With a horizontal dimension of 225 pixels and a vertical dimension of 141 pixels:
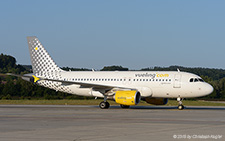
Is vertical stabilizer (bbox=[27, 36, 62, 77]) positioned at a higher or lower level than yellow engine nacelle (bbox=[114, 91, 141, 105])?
higher

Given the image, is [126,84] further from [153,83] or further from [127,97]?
[127,97]

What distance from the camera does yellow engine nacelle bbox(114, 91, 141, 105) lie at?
36.9 meters

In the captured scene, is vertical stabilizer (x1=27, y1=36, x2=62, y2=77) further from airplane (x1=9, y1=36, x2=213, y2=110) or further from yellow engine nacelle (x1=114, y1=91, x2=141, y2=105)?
yellow engine nacelle (x1=114, y1=91, x2=141, y2=105)

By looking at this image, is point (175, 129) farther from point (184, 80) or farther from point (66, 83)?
point (66, 83)

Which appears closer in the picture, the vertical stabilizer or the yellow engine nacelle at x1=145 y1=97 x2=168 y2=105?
the yellow engine nacelle at x1=145 y1=97 x2=168 y2=105

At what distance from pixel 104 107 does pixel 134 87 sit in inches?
142

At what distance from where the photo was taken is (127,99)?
37.1 metres

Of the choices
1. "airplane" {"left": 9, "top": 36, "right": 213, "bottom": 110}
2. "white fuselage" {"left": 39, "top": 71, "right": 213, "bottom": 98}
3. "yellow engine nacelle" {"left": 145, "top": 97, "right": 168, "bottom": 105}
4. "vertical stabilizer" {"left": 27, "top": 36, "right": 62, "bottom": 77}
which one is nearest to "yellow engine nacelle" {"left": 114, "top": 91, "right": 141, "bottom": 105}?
"airplane" {"left": 9, "top": 36, "right": 213, "bottom": 110}

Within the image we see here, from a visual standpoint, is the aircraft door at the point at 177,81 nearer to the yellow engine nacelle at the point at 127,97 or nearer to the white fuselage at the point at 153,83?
the white fuselage at the point at 153,83

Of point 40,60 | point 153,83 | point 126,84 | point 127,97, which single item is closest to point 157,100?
point 153,83

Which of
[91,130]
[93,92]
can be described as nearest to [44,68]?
[93,92]

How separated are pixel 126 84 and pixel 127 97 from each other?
12.0 ft

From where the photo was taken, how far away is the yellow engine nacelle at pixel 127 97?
121ft

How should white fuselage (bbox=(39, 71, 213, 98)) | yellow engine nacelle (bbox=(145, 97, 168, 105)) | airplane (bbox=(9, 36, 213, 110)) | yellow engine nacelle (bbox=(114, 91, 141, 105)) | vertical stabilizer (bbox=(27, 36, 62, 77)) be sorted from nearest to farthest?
yellow engine nacelle (bbox=(114, 91, 141, 105)) < airplane (bbox=(9, 36, 213, 110)) < white fuselage (bbox=(39, 71, 213, 98)) < yellow engine nacelle (bbox=(145, 97, 168, 105)) < vertical stabilizer (bbox=(27, 36, 62, 77))
